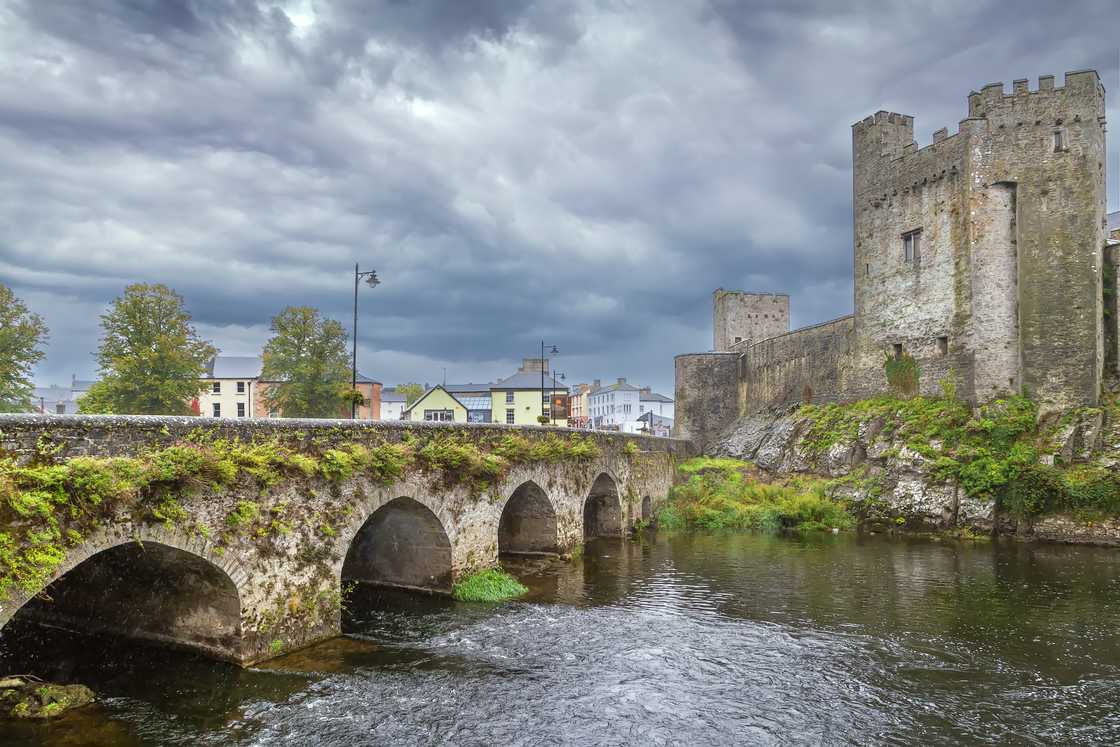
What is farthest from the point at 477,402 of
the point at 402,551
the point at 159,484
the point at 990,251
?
the point at 159,484

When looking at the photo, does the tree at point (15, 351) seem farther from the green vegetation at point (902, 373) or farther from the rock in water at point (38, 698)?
the green vegetation at point (902, 373)

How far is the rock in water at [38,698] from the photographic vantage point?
10.8m

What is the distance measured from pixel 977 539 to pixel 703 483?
43.8ft

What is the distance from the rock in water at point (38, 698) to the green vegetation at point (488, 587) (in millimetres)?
8789

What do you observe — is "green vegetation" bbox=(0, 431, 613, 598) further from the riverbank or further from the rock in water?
the riverbank

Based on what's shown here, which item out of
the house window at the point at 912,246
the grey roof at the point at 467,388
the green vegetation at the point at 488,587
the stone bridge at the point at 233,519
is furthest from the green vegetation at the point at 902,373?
the grey roof at the point at 467,388

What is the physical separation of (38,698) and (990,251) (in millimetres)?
38526

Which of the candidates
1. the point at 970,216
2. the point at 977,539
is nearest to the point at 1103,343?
the point at 970,216

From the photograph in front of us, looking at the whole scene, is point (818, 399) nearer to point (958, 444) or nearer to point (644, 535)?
point (958, 444)

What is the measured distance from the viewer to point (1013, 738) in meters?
10.9

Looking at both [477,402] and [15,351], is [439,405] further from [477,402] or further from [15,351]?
[15,351]

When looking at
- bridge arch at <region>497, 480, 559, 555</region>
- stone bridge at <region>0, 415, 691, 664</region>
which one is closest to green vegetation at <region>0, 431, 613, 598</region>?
stone bridge at <region>0, 415, 691, 664</region>

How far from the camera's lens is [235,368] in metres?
68.4

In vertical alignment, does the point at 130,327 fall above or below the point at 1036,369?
above
